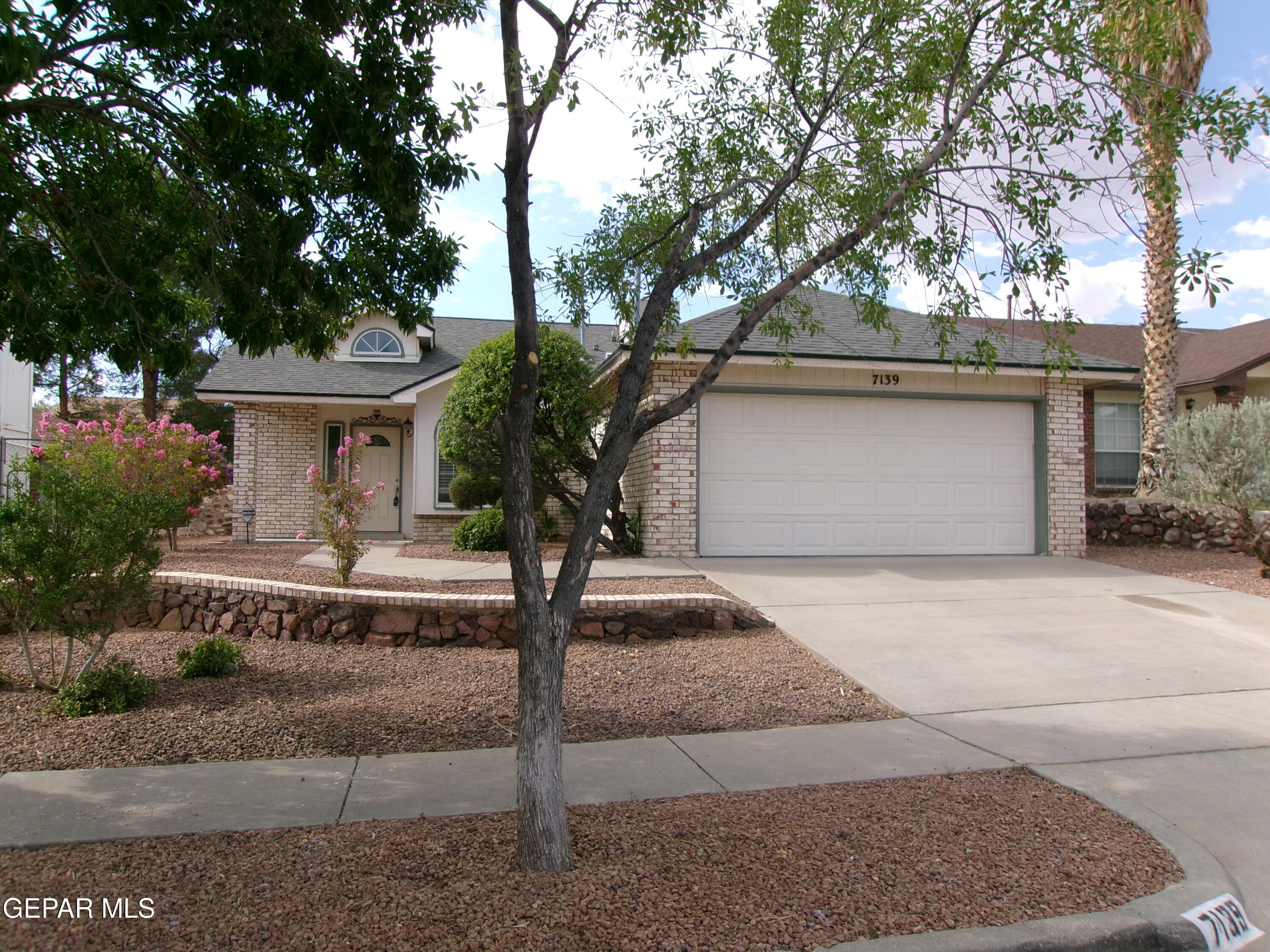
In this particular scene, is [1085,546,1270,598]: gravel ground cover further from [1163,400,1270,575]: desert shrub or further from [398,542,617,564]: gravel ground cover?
[398,542,617,564]: gravel ground cover

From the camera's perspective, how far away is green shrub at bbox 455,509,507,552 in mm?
12750

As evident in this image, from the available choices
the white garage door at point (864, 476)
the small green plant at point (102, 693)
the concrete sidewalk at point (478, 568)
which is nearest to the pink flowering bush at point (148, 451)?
the concrete sidewalk at point (478, 568)

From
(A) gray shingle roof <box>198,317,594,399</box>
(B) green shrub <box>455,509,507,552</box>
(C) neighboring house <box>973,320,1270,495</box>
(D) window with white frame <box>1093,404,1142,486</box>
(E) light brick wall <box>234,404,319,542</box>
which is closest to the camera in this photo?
(B) green shrub <box>455,509,507,552</box>

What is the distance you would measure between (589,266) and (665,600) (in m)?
3.41

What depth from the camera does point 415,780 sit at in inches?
180

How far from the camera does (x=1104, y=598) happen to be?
30.8 feet

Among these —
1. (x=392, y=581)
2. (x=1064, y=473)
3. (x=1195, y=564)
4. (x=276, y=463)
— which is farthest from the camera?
(x=276, y=463)

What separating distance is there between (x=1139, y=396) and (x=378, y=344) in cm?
1655

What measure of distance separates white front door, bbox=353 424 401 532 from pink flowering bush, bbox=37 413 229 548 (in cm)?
411

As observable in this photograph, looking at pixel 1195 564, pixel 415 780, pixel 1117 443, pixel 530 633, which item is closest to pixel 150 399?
pixel 415 780

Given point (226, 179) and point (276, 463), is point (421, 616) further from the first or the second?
point (276, 463)

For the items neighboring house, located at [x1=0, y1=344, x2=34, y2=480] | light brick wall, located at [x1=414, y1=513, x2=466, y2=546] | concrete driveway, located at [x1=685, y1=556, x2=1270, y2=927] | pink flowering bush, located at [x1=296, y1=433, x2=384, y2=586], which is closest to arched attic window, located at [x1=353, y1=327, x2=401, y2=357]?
light brick wall, located at [x1=414, y1=513, x2=466, y2=546]

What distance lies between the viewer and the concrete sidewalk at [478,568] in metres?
9.64

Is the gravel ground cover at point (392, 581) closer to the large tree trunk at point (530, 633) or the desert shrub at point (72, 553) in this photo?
the desert shrub at point (72, 553)
